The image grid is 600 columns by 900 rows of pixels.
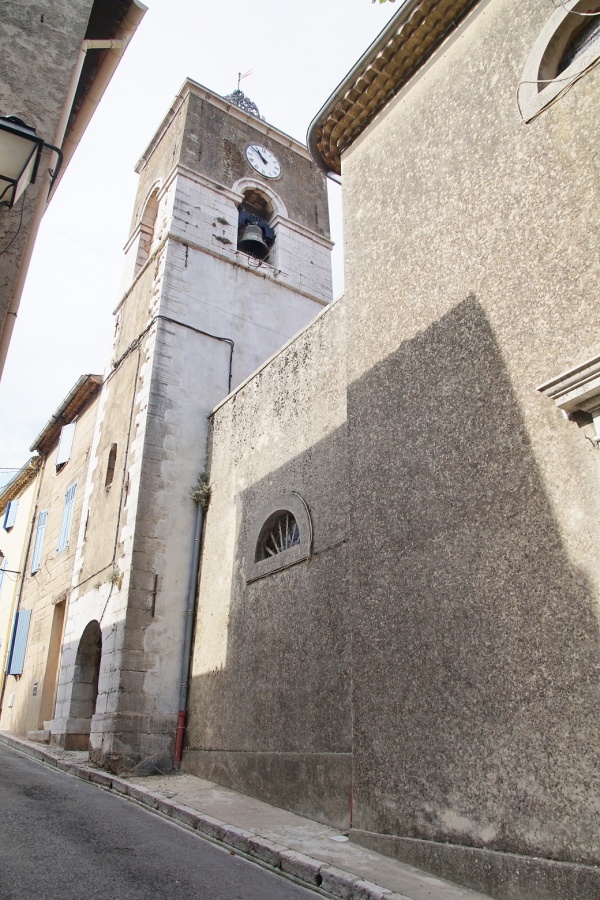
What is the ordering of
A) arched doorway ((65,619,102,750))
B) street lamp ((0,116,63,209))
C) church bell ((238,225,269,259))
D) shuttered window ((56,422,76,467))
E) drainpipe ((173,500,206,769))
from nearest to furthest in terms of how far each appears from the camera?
1. street lamp ((0,116,63,209))
2. drainpipe ((173,500,206,769))
3. arched doorway ((65,619,102,750))
4. church bell ((238,225,269,259))
5. shuttered window ((56,422,76,467))

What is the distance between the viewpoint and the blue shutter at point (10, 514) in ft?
57.1

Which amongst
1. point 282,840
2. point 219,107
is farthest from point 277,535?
point 219,107

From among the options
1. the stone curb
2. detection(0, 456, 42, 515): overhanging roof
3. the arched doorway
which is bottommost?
the stone curb

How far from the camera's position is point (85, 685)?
392 inches

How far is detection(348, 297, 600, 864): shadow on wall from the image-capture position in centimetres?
352

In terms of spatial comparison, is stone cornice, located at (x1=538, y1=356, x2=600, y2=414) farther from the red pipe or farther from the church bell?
the church bell

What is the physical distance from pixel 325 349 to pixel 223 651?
3777 mm

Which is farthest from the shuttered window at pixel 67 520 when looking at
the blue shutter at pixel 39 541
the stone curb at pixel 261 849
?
the stone curb at pixel 261 849

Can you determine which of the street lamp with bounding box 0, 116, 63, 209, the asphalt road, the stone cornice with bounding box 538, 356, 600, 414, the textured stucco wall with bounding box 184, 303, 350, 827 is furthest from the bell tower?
the stone cornice with bounding box 538, 356, 600, 414

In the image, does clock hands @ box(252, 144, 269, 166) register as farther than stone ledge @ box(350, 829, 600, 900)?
Yes

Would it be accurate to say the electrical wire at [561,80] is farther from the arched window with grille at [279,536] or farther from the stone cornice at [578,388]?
the arched window with grille at [279,536]

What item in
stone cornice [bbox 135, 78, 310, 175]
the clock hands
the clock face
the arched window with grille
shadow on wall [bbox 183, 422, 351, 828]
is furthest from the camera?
the clock hands

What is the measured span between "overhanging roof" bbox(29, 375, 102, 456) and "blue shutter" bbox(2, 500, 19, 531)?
210 centimetres

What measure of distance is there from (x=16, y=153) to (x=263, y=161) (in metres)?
11.3
